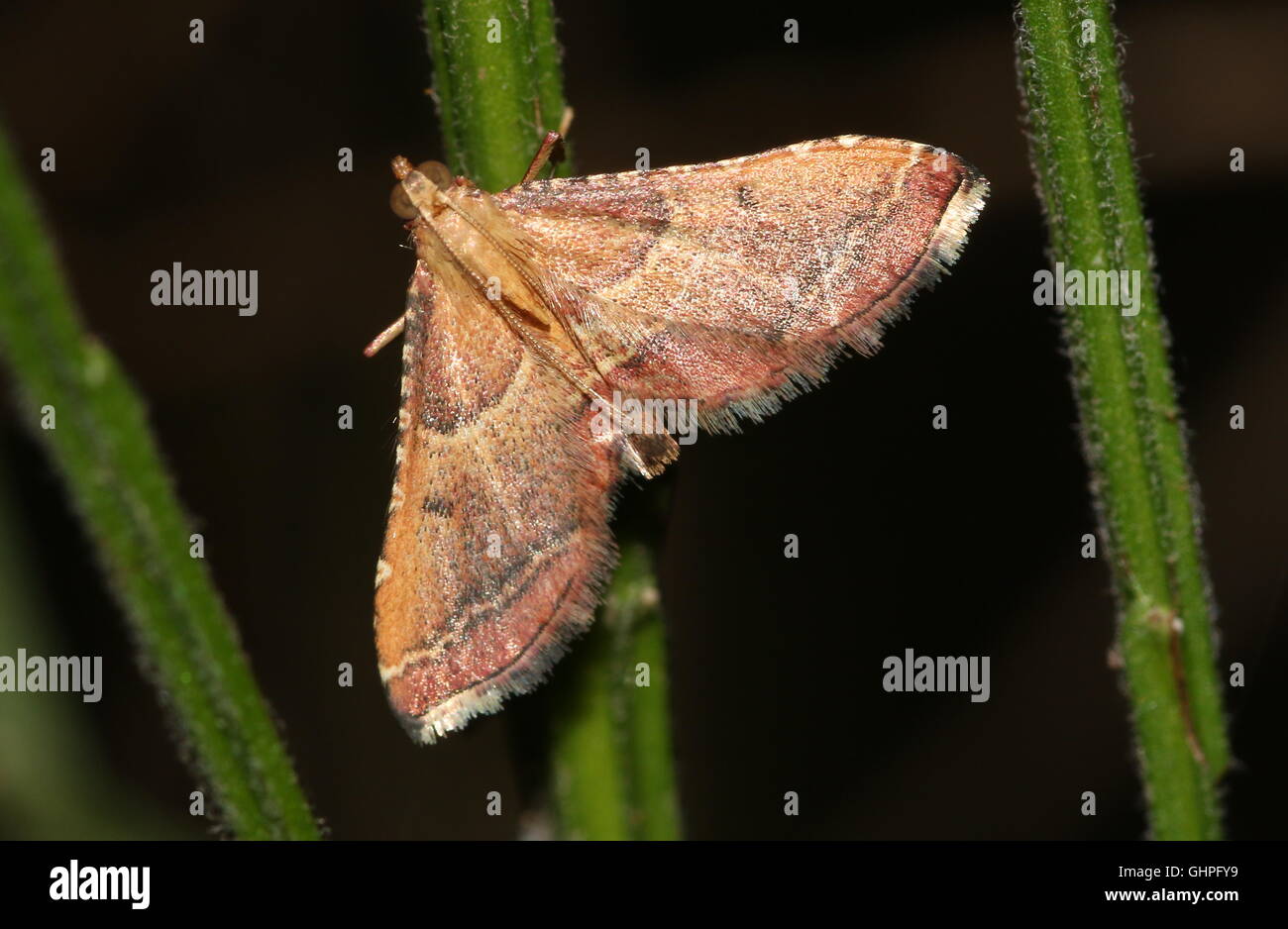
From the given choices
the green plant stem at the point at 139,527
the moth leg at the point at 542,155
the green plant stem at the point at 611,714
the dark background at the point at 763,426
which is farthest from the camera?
the dark background at the point at 763,426

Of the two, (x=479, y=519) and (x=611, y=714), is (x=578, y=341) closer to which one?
(x=479, y=519)

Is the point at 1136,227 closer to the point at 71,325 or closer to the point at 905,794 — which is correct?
the point at 71,325

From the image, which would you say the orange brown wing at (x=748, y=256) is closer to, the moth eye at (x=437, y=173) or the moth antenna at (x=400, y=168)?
the moth eye at (x=437, y=173)

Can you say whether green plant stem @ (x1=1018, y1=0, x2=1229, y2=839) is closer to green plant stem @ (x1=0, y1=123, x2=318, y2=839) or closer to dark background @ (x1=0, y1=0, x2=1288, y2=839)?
green plant stem @ (x1=0, y1=123, x2=318, y2=839)

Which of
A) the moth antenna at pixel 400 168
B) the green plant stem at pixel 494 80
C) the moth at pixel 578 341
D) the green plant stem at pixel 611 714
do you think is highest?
the moth antenna at pixel 400 168

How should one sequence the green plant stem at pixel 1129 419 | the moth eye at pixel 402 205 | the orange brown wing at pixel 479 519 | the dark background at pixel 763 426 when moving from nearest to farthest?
the green plant stem at pixel 1129 419 < the orange brown wing at pixel 479 519 < the moth eye at pixel 402 205 < the dark background at pixel 763 426

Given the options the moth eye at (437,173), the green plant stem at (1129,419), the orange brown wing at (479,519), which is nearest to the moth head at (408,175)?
the moth eye at (437,173)

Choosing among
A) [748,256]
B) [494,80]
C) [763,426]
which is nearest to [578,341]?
[748,256]
